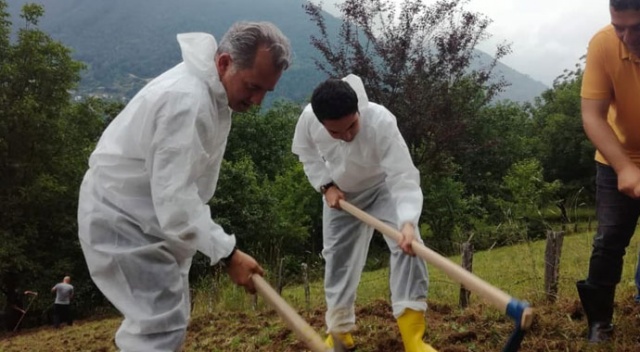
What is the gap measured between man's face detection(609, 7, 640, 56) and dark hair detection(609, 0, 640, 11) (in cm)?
2

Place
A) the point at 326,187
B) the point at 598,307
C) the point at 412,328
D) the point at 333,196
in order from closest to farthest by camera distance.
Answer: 1. the point at 598,307
2. the point at 412,328
3. the point at 333,196
4. the point at 326,187

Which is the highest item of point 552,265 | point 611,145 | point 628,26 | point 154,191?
point 628,26

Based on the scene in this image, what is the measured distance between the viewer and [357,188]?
3828mm

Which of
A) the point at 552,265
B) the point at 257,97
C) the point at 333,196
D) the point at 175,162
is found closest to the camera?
the point at 175,162

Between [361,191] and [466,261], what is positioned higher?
[361,191]

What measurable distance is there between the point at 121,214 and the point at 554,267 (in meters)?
3.39

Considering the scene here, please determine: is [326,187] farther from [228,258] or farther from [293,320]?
[293,320]

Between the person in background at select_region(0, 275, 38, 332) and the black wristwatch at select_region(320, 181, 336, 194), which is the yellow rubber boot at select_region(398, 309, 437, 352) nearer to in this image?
the black wristwatch at select_region(320, 181, 336, 194)

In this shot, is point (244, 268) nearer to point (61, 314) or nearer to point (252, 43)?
point (252, 43)

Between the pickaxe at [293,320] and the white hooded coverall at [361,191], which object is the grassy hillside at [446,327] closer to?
the white hooded coverall at [361,191]

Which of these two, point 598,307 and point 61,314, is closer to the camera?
point 598,307

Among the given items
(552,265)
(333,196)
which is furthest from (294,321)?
(552,265)

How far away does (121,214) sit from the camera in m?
2.46

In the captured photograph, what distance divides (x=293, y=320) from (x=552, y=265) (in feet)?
9.71
